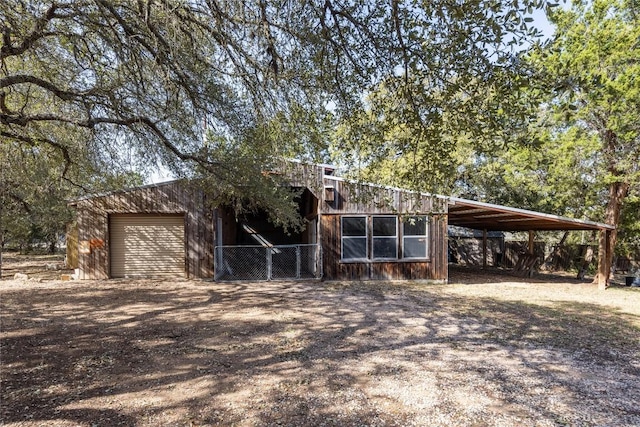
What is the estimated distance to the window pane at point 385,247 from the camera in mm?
11750

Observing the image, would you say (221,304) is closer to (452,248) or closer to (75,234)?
(75,234)

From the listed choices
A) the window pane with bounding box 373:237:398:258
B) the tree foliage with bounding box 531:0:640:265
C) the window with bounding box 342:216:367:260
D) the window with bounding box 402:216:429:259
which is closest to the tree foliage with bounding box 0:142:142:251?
the window with bounding box 342:216:367:260

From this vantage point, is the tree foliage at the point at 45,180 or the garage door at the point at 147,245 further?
the garage door at the point at 147,245

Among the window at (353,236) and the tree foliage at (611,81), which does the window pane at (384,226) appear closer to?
the window at (353,236)

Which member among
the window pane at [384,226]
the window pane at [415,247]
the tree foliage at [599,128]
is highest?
the tree foliage at [599,128]

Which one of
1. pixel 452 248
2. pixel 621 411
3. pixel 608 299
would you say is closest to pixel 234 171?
pixel 621 411

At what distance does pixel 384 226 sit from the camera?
11.7 m

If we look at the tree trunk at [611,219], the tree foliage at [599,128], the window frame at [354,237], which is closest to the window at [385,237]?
→ the window frame at [354,237]

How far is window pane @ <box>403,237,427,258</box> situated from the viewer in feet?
38.8

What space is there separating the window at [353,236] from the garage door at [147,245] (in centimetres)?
528

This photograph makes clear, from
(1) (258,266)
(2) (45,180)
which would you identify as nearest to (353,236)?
(1) (258,266)

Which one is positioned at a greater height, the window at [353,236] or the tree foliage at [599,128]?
the tree foliage at [599,128]

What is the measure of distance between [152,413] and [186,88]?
4.13m

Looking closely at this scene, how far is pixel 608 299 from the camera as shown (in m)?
9.62
